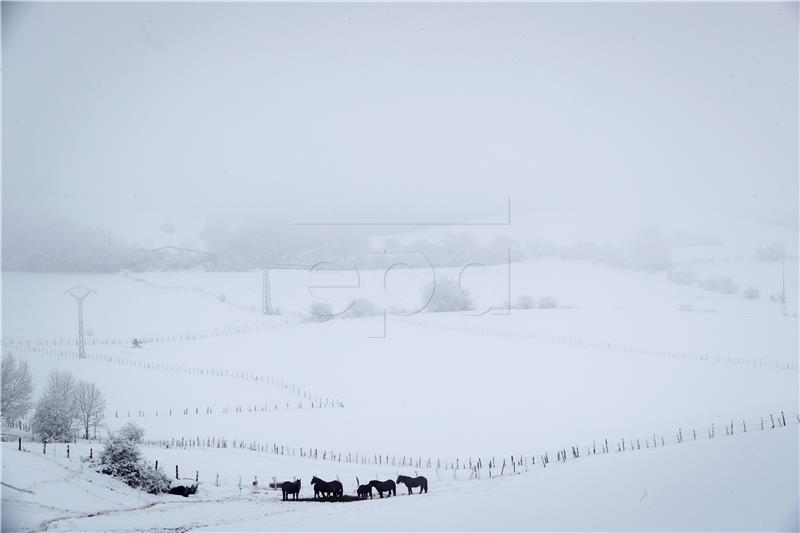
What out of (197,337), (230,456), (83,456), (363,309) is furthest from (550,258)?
(83,456)

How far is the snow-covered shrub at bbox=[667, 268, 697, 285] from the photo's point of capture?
4384cm

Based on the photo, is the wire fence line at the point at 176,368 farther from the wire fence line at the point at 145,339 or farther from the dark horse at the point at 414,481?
the dark horse at the point at 414,481

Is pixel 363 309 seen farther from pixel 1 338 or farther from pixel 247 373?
pixel 1 338

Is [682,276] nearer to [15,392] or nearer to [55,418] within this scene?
[55,418]

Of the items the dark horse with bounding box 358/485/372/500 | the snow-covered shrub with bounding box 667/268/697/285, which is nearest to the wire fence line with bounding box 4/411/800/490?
the dark horse with bounding box 358/485/372/500

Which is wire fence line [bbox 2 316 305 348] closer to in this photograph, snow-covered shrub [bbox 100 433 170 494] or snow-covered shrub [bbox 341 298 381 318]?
snow-covered shrub [bbox 341 298 381 318]

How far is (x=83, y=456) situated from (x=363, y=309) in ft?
83.4

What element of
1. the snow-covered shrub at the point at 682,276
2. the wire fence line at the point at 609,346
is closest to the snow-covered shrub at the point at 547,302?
the wire fence line at the point at 609,346

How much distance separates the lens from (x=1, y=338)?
25984 mm

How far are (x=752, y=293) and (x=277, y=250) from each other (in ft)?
120

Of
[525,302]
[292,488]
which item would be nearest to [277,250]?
[525,302]

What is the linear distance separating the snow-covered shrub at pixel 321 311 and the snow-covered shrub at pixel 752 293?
30.9 metres

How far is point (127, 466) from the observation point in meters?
11.9

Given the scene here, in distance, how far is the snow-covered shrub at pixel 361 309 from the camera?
121ft
